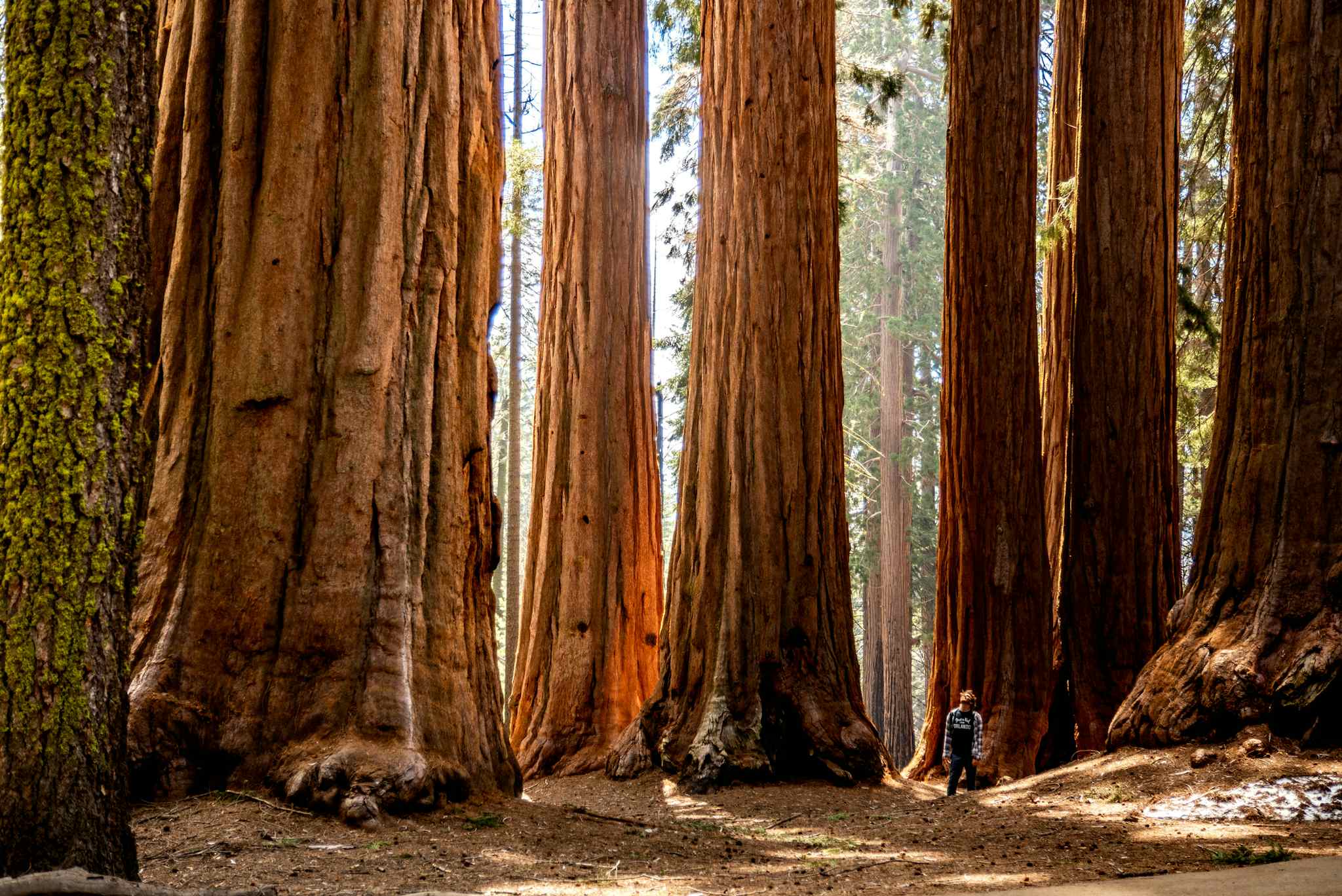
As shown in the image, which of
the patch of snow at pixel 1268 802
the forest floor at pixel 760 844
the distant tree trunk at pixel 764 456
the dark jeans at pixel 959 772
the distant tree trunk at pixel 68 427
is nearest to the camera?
the distant tree trunk at pixel 68 427

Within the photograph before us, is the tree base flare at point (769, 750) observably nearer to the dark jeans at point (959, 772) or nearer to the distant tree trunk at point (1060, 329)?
the dark jeans at point (959, 772)

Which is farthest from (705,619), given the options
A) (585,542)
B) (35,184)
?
(35,184)

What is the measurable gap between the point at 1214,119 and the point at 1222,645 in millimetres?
7795

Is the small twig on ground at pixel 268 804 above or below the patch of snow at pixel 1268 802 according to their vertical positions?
above

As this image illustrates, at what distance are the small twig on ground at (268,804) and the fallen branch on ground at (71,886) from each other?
5.55 feet

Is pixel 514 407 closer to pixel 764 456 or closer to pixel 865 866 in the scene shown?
pixel 764 456

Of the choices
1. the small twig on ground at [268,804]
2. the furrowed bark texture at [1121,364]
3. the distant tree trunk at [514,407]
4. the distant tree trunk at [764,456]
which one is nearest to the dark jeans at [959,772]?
the distant tree trunk at [764,456]

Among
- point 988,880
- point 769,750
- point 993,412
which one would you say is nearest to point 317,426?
point 988,880

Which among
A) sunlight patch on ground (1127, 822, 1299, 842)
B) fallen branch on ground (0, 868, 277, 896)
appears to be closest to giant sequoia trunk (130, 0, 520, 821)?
fallen branch on ground (0, 868, 277, 896)

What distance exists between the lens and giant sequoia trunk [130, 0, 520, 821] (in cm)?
491

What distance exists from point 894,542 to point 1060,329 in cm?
A: 1240

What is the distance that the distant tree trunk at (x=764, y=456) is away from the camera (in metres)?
8.45

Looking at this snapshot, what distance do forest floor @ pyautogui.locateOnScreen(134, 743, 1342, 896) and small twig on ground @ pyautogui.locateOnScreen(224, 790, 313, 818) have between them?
0.06 ft

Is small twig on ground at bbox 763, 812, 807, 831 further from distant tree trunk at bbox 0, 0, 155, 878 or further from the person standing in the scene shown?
distant tree trunk at bbox 0, 0, 155, 878
